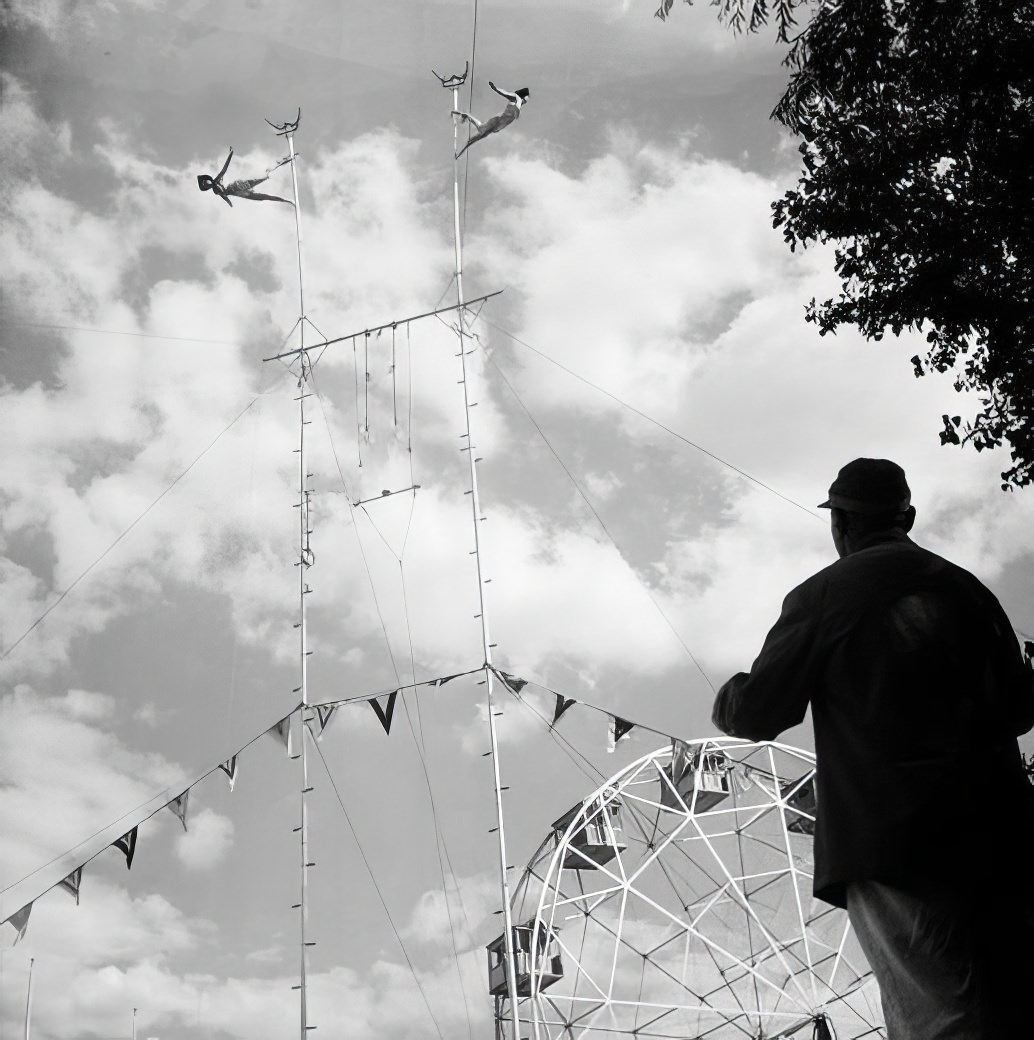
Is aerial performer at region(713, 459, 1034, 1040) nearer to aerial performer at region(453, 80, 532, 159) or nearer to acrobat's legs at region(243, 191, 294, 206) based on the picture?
aerial performer at region(453, 80, 532, 159)

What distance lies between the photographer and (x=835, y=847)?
1.93m

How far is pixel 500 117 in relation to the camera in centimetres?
1645

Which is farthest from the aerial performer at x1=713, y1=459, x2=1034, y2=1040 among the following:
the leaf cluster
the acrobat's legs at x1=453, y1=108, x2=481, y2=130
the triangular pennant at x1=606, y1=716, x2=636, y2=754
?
the acrobat's legs at x1=453, y1=108, x2=481, y2=130

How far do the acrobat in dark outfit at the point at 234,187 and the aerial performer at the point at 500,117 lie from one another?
3.18 m

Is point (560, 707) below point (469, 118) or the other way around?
below

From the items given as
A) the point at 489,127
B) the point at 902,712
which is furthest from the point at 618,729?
the point at 902,712

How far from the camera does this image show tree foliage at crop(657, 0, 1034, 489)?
20.6 feet

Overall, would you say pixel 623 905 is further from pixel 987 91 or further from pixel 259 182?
pixel 987 91

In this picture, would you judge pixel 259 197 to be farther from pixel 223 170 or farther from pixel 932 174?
pixel 932 174

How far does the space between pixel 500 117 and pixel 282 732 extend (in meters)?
9.25

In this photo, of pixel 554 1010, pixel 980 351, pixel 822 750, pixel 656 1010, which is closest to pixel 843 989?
pixel 656 1010

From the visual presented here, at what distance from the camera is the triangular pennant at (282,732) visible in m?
15.1

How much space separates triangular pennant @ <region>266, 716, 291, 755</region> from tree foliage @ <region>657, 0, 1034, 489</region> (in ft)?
33.9

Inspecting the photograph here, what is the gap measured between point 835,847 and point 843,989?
1701cm
